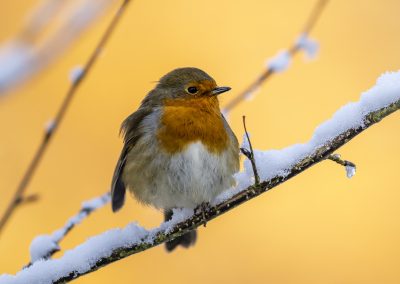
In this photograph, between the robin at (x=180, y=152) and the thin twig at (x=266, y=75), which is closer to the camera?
the thin twig at (x=266, y=75)

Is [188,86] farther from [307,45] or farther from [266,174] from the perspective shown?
[266,174]

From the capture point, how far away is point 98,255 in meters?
1.84

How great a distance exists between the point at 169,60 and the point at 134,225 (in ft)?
8.41

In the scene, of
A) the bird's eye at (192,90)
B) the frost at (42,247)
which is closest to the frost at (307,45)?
the bird's eye at (192,90)

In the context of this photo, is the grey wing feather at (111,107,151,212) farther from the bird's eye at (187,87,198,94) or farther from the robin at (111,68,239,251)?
the bird's eye at (187,87,198,94)

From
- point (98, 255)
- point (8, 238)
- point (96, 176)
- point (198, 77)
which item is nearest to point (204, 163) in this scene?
point (198, 77)

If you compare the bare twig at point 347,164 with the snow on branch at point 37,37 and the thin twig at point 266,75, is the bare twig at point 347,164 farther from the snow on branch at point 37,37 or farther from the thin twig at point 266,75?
the snow on branch at point 37,37

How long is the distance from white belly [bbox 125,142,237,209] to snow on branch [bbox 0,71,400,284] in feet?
2.14

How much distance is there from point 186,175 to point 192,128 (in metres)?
0.20

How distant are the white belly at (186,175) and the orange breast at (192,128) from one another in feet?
0.11

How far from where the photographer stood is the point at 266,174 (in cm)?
182

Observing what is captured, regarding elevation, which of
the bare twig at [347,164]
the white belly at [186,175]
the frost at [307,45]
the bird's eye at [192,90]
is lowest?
the bare twig at [347,164]

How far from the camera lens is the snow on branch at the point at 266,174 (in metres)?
1.70

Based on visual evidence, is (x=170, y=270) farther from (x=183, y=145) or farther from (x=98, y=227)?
(x=183, y=145)
